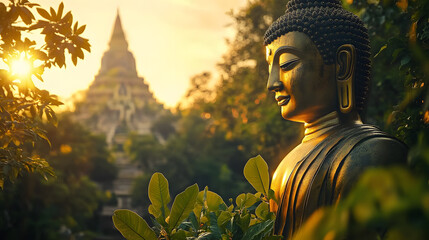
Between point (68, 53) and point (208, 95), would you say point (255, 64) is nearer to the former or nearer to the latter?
point (208, 95)

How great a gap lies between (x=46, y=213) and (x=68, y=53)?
36.3ft

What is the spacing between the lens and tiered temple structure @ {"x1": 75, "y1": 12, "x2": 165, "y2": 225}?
4638 centimetres

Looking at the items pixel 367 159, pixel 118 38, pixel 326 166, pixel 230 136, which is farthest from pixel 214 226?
pixel 118 38

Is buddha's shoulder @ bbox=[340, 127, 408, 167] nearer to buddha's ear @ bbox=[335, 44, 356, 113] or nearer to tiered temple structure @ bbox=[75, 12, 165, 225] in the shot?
buddha's ear @ bbox=[335, 44, 356, 113]

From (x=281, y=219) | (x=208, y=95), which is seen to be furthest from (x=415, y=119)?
(x=208, y=95)

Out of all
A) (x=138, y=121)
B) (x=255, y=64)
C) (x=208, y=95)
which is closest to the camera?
(x=255, y=64)

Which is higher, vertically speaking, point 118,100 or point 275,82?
point 118,100

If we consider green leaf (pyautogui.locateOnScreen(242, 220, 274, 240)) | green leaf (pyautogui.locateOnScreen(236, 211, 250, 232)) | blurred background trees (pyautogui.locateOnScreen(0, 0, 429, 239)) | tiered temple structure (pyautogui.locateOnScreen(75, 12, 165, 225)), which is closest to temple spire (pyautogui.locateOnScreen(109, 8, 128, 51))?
tiered temple structure (pyautogui.locateOnScreen(75, 12, 165, 225))

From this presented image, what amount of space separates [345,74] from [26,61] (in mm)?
1864

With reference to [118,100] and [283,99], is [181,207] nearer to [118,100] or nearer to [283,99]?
[283,99]

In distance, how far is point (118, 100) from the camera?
1950 inches

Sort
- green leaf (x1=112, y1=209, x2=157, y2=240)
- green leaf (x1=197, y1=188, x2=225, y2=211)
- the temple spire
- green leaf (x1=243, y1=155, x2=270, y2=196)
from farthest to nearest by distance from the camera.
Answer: the temple spire
green leaf (x1=197, y1=188, x2=225, y2=211)
green leaf (x1=243, y1=155, x2=270, y2=196)
green leaf (x1=112, y1=209, x2=157, y2=240)

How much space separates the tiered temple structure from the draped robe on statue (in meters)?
39.5

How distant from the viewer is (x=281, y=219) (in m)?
2.48
